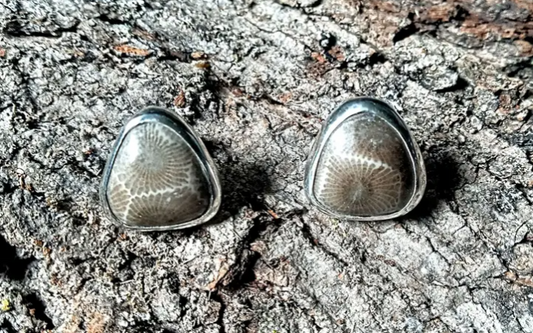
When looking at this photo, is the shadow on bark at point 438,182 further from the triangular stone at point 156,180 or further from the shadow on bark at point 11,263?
the shadow on bark at point 11,263

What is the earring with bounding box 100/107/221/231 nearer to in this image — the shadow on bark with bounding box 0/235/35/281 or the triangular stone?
the triangular stone

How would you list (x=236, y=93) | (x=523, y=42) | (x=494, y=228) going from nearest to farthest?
(x=523, y=42), (x=494, y=228), (x=236, y=93)

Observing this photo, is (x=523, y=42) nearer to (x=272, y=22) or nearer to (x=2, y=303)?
(x=272, y=22)

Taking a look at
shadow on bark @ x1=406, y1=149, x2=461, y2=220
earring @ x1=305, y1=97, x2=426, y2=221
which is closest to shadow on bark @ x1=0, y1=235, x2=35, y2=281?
earring @ x1=305, y1=97, x2=426, y2=221

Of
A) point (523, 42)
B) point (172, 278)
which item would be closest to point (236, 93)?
point (172, 278)

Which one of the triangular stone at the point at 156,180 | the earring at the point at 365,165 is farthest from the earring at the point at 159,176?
the earring at the point at 365,165

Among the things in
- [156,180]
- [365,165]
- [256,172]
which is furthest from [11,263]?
[365,165]

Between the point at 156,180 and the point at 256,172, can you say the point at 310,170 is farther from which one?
the point at 156,180
